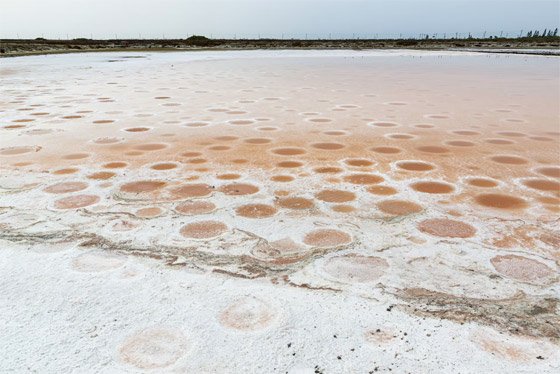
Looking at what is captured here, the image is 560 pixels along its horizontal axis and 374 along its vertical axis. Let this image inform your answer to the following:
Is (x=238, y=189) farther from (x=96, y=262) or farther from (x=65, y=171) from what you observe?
(x=65, y=171)

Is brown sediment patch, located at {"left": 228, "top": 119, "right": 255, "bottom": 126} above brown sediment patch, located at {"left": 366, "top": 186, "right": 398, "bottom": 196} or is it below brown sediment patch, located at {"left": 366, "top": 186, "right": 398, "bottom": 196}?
above

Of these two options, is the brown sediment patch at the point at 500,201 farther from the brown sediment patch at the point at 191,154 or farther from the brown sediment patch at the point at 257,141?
the brown sediment patch at the point at 191,154

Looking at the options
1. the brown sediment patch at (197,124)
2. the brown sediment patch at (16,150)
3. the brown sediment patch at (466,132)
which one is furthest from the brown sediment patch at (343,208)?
the brown sediment patch at (16,150)

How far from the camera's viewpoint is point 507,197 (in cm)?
359

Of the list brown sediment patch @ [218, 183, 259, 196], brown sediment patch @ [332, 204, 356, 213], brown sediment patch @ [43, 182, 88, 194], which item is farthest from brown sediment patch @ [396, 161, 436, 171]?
brown sediment patch @ [43, 182, 88, 194]

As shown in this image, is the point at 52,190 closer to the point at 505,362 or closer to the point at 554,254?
the point at 505,362

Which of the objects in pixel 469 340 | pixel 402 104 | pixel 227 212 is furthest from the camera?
pixel 402 104

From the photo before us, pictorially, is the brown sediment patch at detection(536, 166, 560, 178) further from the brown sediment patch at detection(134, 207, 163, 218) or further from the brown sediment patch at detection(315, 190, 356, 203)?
the brown sediment patch at detection(134, 207, 163, 218)

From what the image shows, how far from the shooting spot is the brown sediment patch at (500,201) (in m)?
3.39

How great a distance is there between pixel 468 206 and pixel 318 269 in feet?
5.35

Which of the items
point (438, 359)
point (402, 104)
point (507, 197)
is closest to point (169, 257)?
point (438, 359)

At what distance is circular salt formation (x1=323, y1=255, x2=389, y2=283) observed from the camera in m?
2.37

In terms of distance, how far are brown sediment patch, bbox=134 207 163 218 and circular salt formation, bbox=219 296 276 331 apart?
1.35m

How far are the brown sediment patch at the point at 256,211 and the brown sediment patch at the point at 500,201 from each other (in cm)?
172
